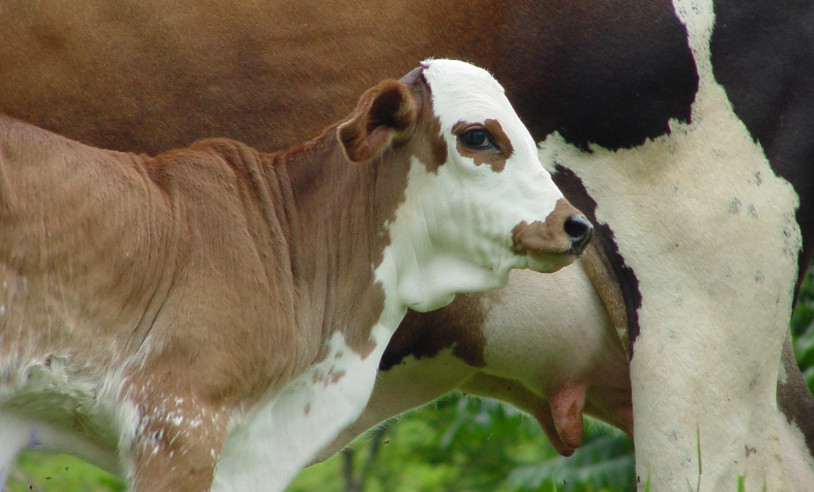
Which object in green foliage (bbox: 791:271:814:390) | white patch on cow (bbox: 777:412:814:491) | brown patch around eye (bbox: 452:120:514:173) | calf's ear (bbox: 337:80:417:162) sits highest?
calf's ear (bbox: 337:80:417:162)

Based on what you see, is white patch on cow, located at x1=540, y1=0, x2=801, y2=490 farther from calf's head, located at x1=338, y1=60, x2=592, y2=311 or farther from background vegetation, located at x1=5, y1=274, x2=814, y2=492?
background vegetation, located at x1=5, y1=274, x2=814, y2=492

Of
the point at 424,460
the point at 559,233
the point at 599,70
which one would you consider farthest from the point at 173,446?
the point at 424,460

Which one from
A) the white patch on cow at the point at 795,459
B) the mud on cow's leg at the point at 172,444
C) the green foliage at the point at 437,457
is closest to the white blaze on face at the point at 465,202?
the mud on cow's leg at the point at 172,444

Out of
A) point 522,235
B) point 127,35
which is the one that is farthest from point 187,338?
point 127,35

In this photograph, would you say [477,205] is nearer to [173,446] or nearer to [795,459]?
[173,446]

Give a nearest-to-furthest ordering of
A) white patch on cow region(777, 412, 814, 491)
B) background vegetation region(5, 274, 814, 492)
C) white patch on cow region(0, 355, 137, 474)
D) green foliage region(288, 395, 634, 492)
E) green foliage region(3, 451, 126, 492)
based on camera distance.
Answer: white patch on cow region(0, 355, 137, 474) → white patch on cow region(777, 412, 814, 491) → background vegetation region(5, 274, 814, 492) → green foliage region(288, 395, 634, 492) → green foliage region(3, 451, 126, 492)

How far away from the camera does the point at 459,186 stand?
433 cm

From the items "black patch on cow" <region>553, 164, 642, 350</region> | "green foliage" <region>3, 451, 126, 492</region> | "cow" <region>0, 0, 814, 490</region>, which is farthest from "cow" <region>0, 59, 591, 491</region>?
"green foliage" <region>3, 451, 126, 492</region>

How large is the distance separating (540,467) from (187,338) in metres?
4.87

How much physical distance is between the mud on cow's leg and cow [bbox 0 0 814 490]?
4.17ft

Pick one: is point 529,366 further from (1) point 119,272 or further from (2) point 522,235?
(1) point 119,272

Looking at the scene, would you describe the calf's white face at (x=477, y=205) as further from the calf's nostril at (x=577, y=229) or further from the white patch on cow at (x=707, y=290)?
the white patch on cow at (x=707, y=290)

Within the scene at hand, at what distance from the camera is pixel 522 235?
421cm

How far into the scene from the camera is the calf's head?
13.8 ft
